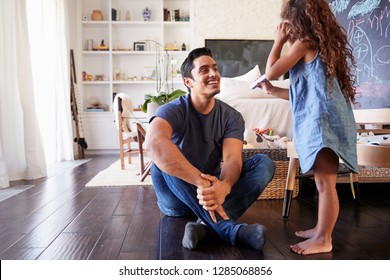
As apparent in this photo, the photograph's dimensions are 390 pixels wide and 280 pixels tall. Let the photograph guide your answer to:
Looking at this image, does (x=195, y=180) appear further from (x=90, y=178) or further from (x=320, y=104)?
(x=90, y=178)

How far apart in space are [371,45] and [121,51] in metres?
4.23

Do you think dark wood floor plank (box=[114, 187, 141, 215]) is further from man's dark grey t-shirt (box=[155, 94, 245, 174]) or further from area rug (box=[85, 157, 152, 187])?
man's dark grey t-shirt (box=[155, 94, 245, 174])

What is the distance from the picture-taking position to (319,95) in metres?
1.31

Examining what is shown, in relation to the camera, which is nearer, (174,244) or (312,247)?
(312,247)

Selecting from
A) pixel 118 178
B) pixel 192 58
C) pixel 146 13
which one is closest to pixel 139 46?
pixel 146 13

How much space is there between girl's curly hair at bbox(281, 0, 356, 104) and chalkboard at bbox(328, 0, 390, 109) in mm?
1349

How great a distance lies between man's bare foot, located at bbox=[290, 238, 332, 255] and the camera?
1.34 metres

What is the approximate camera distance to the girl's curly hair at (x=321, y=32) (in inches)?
50.4

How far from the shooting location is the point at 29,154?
A: 3236 mm

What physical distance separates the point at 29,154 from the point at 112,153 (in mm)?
2640

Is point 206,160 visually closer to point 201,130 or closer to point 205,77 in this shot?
point 201,130

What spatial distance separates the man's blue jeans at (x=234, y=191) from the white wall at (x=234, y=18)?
4730 mm

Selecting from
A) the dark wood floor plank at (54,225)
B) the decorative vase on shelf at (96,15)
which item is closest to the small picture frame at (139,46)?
the decorative vase on shelf at (96,15)
